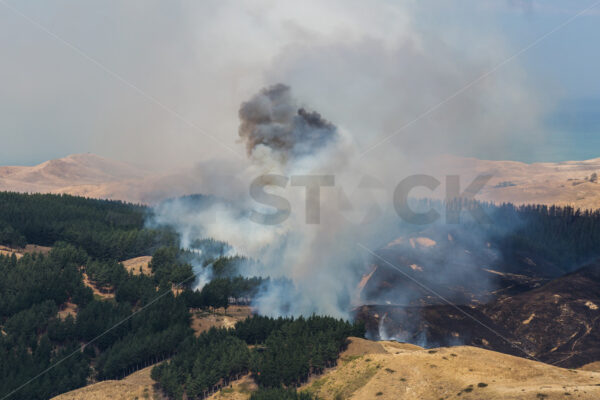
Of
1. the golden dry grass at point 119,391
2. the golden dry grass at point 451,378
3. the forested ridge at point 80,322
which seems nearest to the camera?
the golden dry grass at point 451,378

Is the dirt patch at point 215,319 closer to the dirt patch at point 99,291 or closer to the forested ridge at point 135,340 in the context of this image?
the forested ridge at point 135,340

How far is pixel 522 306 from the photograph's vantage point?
197m

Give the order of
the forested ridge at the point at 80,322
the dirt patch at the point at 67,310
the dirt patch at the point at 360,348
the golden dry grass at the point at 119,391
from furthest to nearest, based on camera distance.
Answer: the dirt patch at the point at 67,310
the forested ridge at the point at 80,322
the dirt patch at the point at 360,348
the golden dry grass at the point at 119,391

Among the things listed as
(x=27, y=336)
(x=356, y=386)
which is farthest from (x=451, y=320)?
(x=27, y=336)

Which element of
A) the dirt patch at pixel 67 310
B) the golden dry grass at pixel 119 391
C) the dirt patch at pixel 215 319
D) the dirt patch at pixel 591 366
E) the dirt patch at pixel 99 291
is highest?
the dirt patch at pixel 99 291

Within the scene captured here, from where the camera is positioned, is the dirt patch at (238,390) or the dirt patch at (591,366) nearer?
the dirt patch at (238,390)

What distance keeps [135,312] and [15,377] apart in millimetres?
45710

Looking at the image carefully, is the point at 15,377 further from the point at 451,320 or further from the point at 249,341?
the point at 451,320

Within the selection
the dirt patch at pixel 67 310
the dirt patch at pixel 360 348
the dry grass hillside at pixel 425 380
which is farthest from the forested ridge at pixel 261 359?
the dirt patch at pixel 67 310

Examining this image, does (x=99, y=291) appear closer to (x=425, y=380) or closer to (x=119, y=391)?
(x=119, y=391)

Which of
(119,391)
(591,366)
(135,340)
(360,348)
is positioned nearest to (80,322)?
(135,340)

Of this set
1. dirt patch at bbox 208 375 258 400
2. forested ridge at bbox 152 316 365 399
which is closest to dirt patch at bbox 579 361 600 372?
forested ridge at bbox 152 316 365 399

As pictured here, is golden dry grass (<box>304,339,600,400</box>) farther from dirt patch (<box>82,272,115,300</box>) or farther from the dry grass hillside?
dirt patch (<box>82,272,115,300</box>)

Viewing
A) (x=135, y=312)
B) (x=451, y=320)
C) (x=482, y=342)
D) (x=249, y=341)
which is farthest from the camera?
(x=451, y=320)
